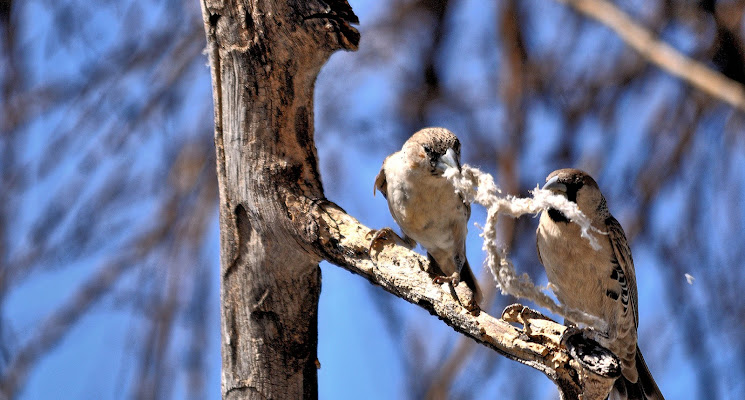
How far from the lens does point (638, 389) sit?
2545 millimetres

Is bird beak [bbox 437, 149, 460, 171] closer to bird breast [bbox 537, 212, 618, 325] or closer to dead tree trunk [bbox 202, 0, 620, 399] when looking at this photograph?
bird breast [bbox 537, 212, 618, 325]

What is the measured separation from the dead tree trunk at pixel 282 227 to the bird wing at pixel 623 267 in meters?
0.51

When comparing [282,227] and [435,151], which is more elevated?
[435,151]

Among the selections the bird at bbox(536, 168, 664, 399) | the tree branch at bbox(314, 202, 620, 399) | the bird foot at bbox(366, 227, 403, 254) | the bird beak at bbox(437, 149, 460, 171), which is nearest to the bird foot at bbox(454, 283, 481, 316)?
the tree branch at bbox(314, 202, 620, 399)

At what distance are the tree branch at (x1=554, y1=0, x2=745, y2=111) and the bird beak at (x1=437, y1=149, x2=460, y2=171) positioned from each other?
6.33 ft

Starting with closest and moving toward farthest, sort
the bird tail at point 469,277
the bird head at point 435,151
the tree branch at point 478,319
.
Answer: the tree branch at point 478,319 → the bird head at point 435,151 → the bird tail at point 469,277

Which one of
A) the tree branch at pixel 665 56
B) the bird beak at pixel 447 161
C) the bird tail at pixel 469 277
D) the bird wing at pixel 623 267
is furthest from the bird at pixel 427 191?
the tree branch at pixel 665 56

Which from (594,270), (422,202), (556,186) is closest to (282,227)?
(422,202)

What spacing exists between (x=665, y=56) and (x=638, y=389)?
84.3 inches

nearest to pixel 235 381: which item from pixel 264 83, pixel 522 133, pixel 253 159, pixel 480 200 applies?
pixel 253 159

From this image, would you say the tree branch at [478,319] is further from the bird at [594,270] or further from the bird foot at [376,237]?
the bird at [594,270]

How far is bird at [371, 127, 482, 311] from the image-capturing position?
2.65 m

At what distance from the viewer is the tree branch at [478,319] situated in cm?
Result: 183

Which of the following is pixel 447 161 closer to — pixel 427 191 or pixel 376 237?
pixel 427 191
